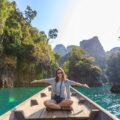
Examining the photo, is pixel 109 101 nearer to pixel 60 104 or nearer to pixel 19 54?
pixel 60 104

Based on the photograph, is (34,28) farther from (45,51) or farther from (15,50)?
(15,50)

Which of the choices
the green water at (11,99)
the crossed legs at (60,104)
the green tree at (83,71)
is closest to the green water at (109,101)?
the green water at (11,99)

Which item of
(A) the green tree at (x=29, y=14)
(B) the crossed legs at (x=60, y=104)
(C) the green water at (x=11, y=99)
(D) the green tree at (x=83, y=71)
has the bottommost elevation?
(B) the crossed legs at (x=60, y=104)

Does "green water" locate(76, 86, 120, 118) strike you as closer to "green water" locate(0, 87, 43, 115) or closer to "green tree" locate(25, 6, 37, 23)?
"green water" locate(0, 87, 43, 115)

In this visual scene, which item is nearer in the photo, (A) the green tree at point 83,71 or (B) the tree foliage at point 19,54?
(B) the tree foliage at point 19,54

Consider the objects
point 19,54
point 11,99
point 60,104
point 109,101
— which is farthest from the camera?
point 19,54

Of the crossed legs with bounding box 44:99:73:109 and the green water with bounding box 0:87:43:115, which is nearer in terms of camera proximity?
the crossed legs with bounding box 44:99:73:109

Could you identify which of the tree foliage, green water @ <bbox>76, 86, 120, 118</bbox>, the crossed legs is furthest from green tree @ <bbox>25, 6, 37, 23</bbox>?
the crossed legs

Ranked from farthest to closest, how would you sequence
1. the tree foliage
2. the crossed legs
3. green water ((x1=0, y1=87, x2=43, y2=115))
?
1. the tree foliage
2. green water ((x1=0, y1=87, x2=43, y2=115))
3. the crossed legs

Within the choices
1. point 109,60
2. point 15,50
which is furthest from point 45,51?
point 109,60

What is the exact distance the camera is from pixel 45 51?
240ft

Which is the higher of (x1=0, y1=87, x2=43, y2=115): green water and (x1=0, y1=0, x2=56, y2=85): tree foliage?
(x1=0, y1=0, x2=56, y2=85): tree foliage

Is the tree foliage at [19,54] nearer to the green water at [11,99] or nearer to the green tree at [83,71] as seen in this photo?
the green water at [11,99]

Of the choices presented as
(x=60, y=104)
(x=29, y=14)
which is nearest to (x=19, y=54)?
(x=29, y=14)
